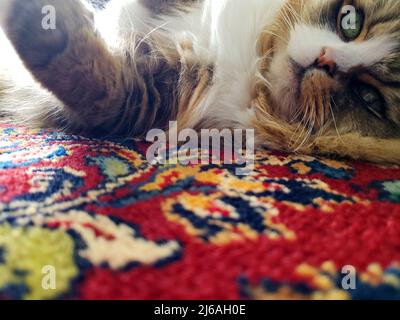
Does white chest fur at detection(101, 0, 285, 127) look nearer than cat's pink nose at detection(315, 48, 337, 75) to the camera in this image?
No

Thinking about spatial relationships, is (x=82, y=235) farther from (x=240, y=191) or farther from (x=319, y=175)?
(x=319, y=175)

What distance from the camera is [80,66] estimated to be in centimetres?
72

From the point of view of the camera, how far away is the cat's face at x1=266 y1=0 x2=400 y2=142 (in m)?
0.82

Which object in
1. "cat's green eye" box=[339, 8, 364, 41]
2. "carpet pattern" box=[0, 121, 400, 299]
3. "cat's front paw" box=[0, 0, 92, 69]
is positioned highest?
"cat's green eye" box=[339, 8, 364, 41]

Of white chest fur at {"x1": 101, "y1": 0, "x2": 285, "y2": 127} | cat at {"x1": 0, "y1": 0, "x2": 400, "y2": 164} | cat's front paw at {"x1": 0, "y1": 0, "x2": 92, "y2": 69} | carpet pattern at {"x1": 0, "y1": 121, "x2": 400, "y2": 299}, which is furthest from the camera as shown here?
white chest fur at {"x1": 101, "y1": 0, "x2": 285, "y2": 127}

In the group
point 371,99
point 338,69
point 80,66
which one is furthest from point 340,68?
point 80,66

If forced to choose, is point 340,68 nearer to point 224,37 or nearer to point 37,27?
point 224,37

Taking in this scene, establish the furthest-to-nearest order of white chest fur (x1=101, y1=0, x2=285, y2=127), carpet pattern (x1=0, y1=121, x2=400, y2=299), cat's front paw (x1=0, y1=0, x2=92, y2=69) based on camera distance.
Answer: white chest fur (x1=101, y1=0, x2=285, y2=127) < cat's front paw (x1=0, y1=0, x2=92, y2=69) < carpet pattern (x1=0, y1=121, x2=400, y2=299)

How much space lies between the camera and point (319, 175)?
2.23 feet

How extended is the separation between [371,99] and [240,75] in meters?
0.28

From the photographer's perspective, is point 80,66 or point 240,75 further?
point 240,75

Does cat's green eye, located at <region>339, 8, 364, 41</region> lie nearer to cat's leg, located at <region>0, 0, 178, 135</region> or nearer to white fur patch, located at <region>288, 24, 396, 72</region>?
white fur patch, located at <region>288, 24, 396, 72</region>

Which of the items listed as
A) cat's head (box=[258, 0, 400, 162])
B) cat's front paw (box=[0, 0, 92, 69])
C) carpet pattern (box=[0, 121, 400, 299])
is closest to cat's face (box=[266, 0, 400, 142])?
cat's head (box=[258, 0, 400, 162])

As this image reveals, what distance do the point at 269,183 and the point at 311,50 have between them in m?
0.36
